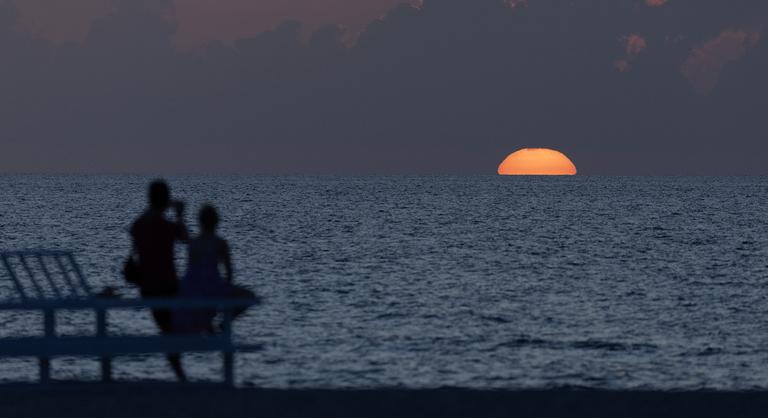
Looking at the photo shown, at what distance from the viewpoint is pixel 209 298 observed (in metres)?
10.9

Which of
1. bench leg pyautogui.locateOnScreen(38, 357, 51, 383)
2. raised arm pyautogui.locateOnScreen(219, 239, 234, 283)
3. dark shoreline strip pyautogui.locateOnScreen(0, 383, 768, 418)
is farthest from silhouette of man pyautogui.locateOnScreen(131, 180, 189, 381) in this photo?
dark shoreline strip pyautogui.locateOnScreen(0, 383, 768, 418)

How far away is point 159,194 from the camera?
11.0 m

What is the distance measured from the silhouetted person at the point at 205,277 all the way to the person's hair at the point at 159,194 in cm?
36

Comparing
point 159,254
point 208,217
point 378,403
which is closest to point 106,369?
point 159,254

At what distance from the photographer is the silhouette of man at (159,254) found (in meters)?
11.3

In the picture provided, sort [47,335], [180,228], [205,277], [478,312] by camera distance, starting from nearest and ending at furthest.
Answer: [47,335] → [205,277] → [180,228] → [478,312]

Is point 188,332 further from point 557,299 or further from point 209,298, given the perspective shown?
point 557,299

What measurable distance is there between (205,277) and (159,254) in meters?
0.53

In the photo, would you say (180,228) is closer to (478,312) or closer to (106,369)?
(106,369)

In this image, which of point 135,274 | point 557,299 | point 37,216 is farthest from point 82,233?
point 135,274

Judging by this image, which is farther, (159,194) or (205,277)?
(205,277)

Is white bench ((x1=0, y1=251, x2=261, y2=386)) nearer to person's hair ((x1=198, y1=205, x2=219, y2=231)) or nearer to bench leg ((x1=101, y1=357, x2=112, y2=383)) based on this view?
bench leg ((x1=101, y1=357, x2=112, y2=383))

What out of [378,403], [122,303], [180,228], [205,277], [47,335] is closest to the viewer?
[378,403]

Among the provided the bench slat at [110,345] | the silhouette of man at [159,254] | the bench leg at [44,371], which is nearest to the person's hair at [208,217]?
the silhouette of man at [159,254]
